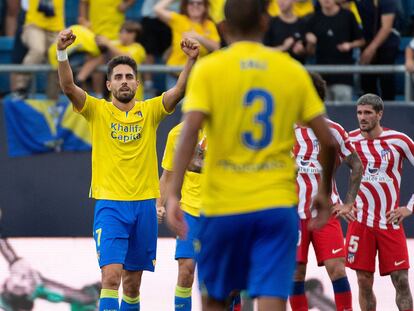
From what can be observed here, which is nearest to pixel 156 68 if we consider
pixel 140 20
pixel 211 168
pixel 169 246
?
pixel 140 20

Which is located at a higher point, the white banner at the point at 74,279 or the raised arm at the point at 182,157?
the raised arm at the point at 182,157

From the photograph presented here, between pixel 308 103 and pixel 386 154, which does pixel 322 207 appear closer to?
pixel 308 103

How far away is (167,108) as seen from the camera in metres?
9.26

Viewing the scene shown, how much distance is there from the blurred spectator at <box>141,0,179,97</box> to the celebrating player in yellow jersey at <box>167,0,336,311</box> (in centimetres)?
756

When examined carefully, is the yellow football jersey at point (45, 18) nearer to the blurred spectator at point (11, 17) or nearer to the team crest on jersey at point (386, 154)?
the blurred spectator at point (11, 17)

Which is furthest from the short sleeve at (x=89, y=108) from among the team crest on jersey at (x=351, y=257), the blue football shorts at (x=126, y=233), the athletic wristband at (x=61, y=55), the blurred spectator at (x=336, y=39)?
the blurred spectator at (x=336, y=39)

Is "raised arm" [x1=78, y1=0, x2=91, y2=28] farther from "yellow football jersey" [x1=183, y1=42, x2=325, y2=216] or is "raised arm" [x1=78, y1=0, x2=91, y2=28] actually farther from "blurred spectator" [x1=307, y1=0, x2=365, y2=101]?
"yellow football jersey" [x1=183, y1=42, x2=325, y2=216]

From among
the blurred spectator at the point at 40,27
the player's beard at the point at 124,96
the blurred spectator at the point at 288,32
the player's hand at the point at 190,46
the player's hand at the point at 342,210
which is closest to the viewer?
the player's hand at the point at 190,46

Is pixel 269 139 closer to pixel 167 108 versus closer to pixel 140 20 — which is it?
pixel 167 108

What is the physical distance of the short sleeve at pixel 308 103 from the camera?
6000 mm

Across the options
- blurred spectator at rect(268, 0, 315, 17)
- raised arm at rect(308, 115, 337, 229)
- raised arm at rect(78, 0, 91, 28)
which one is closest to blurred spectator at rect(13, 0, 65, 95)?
raised arm at rect(78, 0, 91, 28)

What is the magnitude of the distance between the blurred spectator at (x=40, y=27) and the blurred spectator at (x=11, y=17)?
85cm

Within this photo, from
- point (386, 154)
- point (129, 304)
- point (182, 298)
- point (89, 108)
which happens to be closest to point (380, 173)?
point (386, 154)

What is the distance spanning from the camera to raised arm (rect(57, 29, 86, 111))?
27.7 ft
